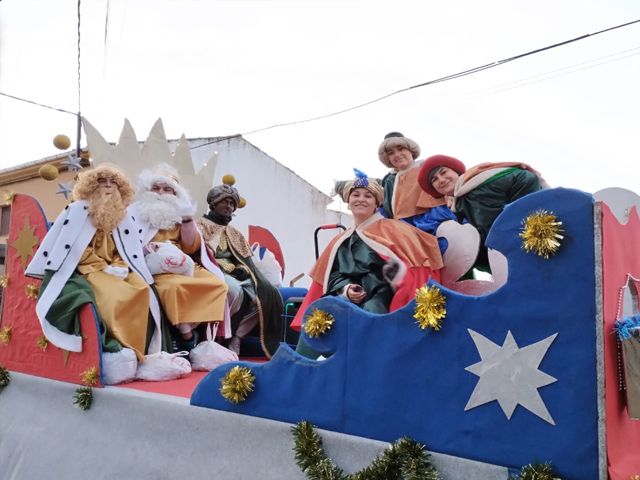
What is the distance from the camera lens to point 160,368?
349 centimetres

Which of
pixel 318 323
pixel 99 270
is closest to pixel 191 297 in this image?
pixel 99 270

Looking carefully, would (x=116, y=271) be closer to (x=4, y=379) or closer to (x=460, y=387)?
(x=4, y=379)

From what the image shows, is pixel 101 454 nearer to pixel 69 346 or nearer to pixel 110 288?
pixel 69 346

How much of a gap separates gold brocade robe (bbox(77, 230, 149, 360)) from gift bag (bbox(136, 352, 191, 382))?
0.06 m

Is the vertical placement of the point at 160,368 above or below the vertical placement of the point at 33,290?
below

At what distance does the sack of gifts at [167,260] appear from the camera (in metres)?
4.14

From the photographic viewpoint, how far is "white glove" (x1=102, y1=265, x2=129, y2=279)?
3.73 meters

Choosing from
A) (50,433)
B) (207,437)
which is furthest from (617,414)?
(50,433)

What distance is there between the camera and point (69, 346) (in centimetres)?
339

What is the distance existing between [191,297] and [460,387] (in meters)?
2.69

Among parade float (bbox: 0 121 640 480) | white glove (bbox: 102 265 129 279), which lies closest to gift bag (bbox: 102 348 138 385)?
parade float (bbox: 0 121 640 480)

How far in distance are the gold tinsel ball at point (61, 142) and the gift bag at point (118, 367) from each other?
2.21 m

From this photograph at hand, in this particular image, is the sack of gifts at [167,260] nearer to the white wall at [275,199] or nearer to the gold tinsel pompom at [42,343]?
the gold tinsel pompom at [42,343]

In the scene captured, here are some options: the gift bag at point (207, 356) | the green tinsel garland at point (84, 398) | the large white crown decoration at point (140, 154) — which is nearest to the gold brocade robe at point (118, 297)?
the green tinsel garland at point (84, 398)
